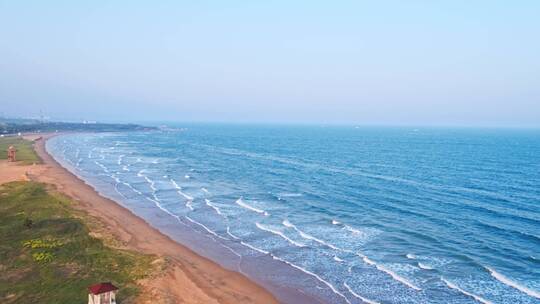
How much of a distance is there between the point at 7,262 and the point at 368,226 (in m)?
31.6

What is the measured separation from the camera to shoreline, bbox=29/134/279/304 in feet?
90.9

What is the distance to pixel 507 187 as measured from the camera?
66.2 m

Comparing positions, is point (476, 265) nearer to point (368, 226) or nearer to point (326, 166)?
point (368, 226)

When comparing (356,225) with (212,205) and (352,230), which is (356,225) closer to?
(352,230)

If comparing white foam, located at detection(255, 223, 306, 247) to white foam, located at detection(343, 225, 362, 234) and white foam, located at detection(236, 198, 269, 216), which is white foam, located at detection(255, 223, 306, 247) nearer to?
white foam, located at detection(236, 198, 269, 216)

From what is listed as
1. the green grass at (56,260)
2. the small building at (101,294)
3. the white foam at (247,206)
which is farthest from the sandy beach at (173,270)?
the white foam at (247,206)

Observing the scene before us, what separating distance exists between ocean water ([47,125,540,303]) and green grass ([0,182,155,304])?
7662mm

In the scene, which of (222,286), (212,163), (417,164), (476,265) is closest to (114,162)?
(212,163)

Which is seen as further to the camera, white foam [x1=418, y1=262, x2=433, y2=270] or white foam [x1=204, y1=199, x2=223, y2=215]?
white foam [x1=204, y1=199, x2=223, y2=215]

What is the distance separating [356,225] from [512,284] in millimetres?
17124

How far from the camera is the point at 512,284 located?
3008cm

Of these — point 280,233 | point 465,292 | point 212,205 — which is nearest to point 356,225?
point 280,233

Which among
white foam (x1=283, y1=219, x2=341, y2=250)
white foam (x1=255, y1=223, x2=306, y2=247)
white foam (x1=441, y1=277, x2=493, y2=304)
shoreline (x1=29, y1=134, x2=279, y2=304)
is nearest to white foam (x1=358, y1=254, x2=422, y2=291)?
white foam (x1=441, y1=277, x2=493, y2=304)

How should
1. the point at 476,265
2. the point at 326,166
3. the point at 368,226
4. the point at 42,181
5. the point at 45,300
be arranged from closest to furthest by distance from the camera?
the point at 45,300
the point at 476,265
the point at 368,226
the point at 42,181
the point at 326,166
